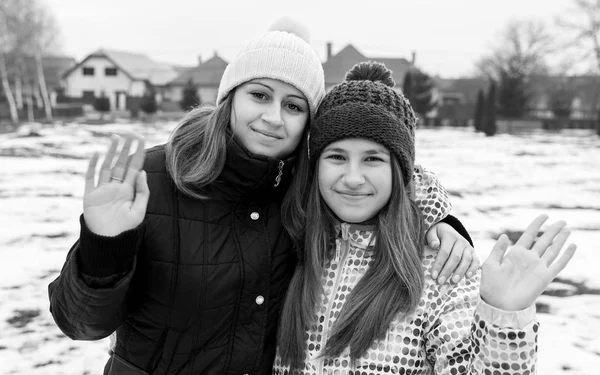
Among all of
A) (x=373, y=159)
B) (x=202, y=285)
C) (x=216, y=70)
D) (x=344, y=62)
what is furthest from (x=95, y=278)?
(x=216, y=70)

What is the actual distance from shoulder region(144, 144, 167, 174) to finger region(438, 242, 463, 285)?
108 cm

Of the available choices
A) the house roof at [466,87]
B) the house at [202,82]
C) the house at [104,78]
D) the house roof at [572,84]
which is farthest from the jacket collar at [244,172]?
the house roof at [466,87]

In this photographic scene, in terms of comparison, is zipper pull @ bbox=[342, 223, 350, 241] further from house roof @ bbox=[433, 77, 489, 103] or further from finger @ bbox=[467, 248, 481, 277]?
house roof @ bbox=[433, 77, 489, 103]

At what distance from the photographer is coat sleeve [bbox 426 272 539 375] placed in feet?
4.51

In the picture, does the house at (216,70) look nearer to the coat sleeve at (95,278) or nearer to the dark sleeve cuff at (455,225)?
the dark sleeve cuff at (455,225)

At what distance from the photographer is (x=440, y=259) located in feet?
5.90

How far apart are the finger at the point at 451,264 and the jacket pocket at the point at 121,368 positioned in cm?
110

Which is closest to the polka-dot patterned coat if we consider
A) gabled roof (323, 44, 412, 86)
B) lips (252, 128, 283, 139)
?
lips (252, 128, 283, 139)

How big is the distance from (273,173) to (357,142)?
13.6 inches

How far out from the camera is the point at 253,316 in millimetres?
1853

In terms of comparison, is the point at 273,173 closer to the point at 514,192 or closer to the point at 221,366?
the point at 221,366

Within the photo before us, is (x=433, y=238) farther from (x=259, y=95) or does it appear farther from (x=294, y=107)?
(x=259, y=95)

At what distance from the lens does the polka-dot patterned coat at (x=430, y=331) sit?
A: 138 centimetres

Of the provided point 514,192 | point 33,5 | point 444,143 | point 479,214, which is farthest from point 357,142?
point 33,5
